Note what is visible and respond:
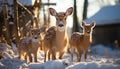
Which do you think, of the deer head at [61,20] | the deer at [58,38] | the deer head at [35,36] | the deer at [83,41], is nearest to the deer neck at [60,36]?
the deer at [58,38]

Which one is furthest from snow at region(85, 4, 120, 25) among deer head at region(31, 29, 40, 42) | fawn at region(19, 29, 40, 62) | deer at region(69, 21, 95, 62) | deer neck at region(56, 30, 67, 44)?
deer neck at region(56, 30, 67, 44)

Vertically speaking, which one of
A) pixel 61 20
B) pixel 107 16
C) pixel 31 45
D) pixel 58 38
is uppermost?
pixel 61 20

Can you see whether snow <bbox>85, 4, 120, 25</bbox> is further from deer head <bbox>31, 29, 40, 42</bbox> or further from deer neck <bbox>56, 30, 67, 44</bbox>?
deer neck <bbox>56, 30, 67, 44</bbox>

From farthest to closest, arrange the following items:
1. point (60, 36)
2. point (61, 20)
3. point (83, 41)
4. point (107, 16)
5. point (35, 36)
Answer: point (107, 16), point (83, 41), point (35, 36), point (60, 36), point (61, 20)

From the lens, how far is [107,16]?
38.0 meters

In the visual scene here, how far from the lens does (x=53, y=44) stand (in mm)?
12961

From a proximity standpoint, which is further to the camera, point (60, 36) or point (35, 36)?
point (35, 36)

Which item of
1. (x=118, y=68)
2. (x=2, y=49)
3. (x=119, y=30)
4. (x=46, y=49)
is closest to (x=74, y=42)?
(x=46, y=49)

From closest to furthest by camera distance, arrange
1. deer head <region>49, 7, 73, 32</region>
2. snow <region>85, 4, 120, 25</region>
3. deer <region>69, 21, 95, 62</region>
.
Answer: deer head <region>49, 7, 73, 32</region>
deer <region>69, 21, 95, 62</region>
snow <region>85, 4, 120, 25</region>

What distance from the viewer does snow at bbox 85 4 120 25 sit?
3670 centimetres

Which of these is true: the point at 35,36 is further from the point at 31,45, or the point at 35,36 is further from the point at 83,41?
the point at 83,41

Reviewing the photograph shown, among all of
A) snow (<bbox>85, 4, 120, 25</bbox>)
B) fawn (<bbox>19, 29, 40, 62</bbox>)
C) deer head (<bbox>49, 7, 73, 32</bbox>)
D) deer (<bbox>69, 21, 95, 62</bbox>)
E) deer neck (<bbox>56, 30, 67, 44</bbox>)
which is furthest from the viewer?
snow (<bbox>85, 4, 120, 25</bbox>)

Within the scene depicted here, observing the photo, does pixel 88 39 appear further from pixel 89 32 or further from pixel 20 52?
pixel 20 52

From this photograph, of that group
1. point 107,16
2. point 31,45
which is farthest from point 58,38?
point 107,16
